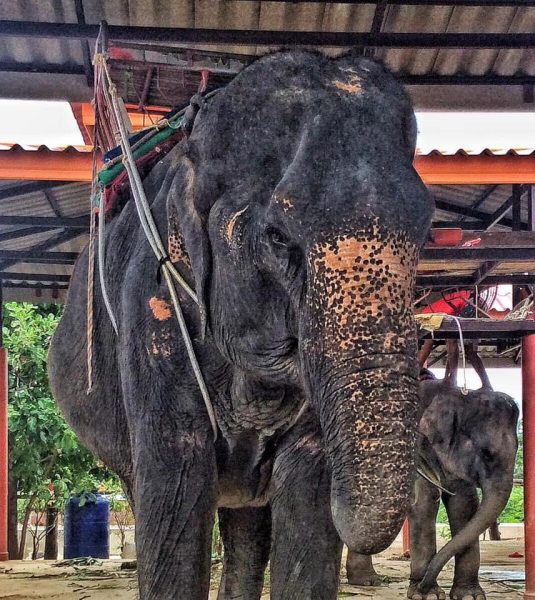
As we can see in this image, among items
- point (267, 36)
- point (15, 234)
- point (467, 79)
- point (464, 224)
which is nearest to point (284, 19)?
point (267, 36)

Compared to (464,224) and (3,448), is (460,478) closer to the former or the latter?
(464,224)

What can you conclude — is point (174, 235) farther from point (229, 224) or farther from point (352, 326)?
point (352, 326)

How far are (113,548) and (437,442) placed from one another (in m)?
8.01

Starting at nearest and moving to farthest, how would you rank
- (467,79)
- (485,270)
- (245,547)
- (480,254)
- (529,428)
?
(245,547) → (467,79) → (480,254) → (485,270) → (529,428)

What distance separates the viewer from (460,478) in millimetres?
7125

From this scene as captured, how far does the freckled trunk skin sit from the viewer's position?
1429mm

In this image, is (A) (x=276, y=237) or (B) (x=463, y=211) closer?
(A) (x=276, y=237)

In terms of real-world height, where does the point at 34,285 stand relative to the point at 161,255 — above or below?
above

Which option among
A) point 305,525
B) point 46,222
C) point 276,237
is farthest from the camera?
point 46,222

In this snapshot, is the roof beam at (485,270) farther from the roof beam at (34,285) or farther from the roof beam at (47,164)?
the roof beam at (34,285)

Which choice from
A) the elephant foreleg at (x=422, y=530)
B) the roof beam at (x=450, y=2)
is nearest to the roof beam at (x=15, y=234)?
the elephant foreleg at (x=422, y=530)

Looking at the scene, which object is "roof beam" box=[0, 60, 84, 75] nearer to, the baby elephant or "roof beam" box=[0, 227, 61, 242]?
"roof beam" box=[0, 227, 61, 242]

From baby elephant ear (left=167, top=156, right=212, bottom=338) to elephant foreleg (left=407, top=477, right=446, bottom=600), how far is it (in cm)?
541

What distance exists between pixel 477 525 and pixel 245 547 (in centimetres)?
392
